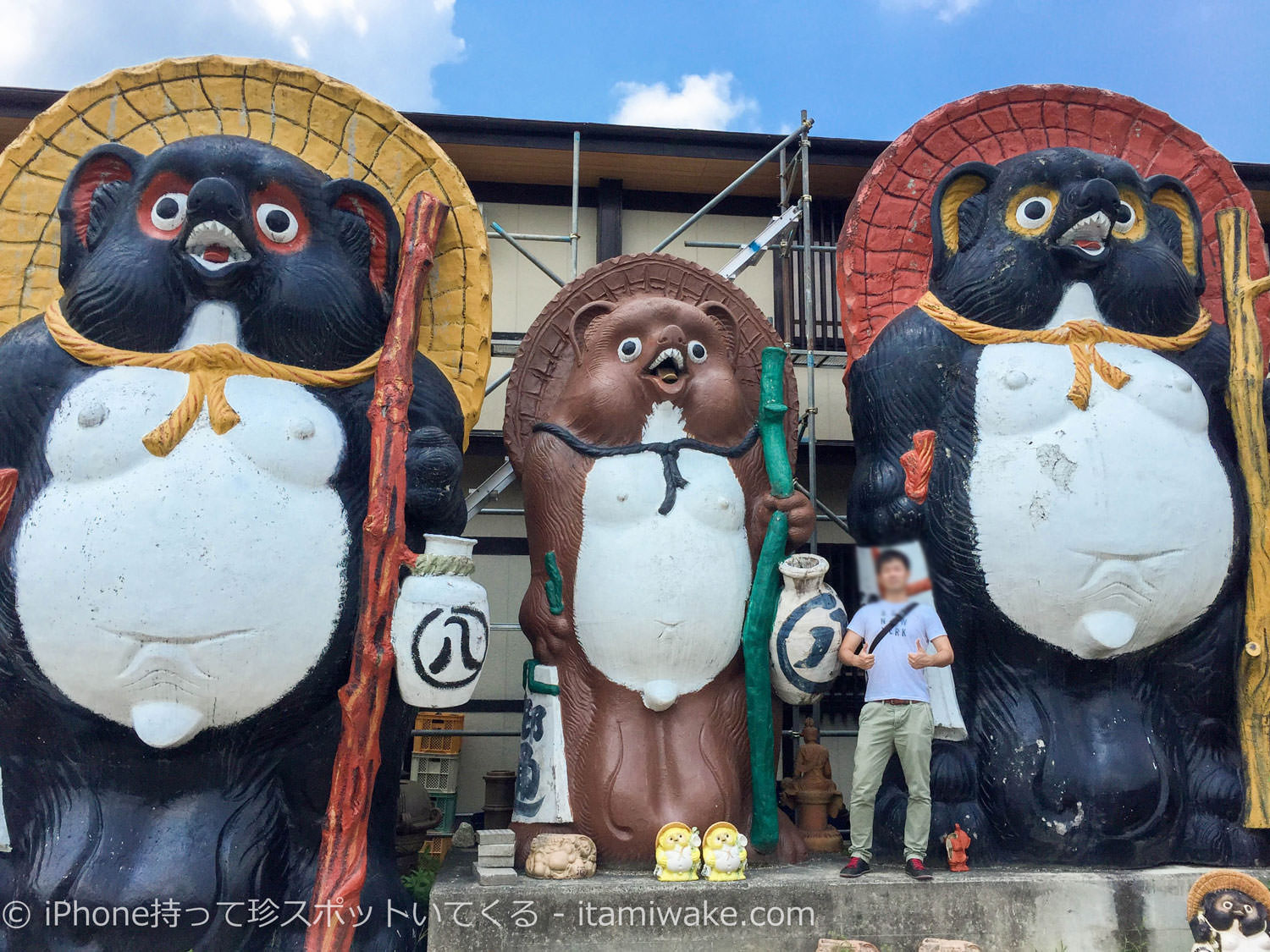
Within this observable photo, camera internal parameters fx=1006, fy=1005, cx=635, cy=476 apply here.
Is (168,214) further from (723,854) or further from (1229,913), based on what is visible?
(1229,913)

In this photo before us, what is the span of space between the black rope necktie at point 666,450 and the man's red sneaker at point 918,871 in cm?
162

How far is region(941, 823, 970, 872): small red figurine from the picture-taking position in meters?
3.85

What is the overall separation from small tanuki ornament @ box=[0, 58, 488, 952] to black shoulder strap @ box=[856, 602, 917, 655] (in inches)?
64.0

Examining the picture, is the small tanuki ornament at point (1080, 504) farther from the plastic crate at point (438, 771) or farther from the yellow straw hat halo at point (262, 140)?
the plastic crate at point (438, 771)

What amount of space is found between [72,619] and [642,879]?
2.15 metres

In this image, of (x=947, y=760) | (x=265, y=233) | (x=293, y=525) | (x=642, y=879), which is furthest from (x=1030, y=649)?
(x=265, y=233)

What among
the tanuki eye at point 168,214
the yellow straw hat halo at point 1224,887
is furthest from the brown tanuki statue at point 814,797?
the tanuki eye at point 168,214

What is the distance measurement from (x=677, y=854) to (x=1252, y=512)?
2721 mm

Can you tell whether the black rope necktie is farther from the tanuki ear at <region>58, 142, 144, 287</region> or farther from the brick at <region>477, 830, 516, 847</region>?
the tanuki ear at <region>58, 142, 144, 287</region>

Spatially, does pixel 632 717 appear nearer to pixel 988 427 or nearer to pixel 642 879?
pixel 642 879

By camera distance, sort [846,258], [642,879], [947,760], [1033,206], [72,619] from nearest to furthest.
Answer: [72,619] < [642,879] < [947,760] < [1033,206] < [846,258]

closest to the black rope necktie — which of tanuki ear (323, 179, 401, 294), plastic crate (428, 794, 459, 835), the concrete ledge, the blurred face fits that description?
the blurred face

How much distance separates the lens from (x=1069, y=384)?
13.4 feet

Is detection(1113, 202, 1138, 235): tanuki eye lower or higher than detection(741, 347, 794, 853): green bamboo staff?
higher
